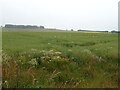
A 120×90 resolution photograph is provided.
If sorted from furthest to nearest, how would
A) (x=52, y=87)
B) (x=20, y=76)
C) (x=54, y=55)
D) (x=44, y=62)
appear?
1. (x=54, y=55)
2. (x=44, y=62)
3. (x=20, y=76)
4. (x=52, y=87)

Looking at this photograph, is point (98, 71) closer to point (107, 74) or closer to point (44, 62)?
point (107, 74)

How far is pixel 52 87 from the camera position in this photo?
9.52 meters

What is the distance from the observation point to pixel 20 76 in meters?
10.1

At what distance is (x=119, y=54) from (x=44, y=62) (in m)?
5.51

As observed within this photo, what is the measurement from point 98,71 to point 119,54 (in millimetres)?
4212

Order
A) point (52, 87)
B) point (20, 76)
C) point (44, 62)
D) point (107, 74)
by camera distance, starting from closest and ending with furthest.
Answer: point (52, 87), point (20, 76), point (107, 74), point (44, 62)

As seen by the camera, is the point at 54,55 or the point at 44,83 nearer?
the point at 44,83

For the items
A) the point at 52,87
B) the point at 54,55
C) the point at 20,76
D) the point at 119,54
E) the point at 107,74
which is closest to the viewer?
the point at 52,87

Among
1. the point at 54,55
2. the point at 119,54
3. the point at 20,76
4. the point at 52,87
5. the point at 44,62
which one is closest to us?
the point at 52,87

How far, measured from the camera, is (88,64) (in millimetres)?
14391

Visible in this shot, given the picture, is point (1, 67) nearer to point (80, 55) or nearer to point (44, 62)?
point (44, 62)

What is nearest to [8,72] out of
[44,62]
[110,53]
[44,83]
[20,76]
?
Result: [20,76]

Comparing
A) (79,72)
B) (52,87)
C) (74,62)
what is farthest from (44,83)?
(74,62)

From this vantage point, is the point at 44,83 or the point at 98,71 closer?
the point at 44,83
